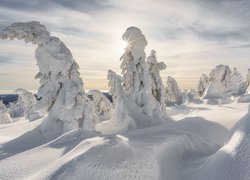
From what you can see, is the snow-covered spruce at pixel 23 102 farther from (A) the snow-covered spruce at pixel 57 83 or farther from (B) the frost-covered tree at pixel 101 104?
(A) the snow-covered spruce at pixel 57 83

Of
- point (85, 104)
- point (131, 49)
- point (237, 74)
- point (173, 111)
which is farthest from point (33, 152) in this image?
point (237, 74)

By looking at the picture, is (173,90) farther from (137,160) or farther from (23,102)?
(137,160)

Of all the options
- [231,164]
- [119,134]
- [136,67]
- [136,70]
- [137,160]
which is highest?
[136,67]

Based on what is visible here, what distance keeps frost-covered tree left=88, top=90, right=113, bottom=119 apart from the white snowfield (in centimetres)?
11

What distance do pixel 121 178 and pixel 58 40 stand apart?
12.3 meters

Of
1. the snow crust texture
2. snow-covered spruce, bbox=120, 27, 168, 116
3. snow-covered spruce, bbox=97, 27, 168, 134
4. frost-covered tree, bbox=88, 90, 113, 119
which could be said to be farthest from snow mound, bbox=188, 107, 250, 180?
the snow crust texture

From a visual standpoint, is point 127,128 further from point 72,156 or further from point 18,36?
point 72,156

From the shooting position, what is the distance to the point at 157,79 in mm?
23312

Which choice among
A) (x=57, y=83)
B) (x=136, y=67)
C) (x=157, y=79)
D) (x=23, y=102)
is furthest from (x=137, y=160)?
(x=23, y=102)

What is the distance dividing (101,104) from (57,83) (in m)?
12.0

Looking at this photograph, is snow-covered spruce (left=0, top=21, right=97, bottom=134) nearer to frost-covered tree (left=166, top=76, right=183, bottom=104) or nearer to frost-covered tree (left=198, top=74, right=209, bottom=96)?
frost-covered tree (left=166, top=76, right=183, bottom=104)

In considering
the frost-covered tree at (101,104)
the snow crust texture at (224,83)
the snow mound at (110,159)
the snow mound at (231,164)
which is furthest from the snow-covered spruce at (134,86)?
the snow crust texture at (224,83)

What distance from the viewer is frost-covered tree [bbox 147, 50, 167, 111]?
75.1ft

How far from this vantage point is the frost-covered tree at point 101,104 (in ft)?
92.0
